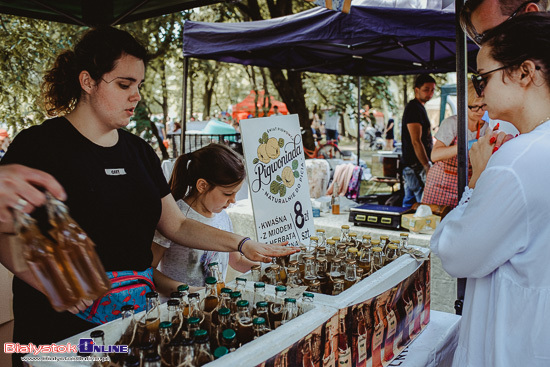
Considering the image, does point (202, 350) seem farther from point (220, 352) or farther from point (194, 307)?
point (194, 307)

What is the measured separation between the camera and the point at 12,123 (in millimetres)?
4645

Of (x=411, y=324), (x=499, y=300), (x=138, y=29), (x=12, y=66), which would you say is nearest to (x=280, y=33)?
(x=12, y=66)

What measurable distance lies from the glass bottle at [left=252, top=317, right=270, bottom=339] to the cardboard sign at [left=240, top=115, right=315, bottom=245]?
30.3 inches

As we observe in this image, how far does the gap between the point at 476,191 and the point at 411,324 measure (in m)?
0.85

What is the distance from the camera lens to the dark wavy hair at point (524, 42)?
1256 millimetres

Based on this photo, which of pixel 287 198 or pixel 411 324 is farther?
pixel 287 198

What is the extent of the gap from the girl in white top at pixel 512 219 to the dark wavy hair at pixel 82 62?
4.26ft

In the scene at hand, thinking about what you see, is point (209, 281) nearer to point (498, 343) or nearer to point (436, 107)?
point (498, 343)

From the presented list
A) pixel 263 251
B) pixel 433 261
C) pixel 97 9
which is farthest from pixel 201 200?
pixel 433 261

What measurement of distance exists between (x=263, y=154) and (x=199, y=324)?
99cm

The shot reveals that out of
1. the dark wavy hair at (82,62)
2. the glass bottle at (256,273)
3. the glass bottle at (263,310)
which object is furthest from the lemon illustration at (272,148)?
the glass bottle at (263,310)

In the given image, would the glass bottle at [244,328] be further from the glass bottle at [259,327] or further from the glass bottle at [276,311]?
the glass bottle at [276,311]

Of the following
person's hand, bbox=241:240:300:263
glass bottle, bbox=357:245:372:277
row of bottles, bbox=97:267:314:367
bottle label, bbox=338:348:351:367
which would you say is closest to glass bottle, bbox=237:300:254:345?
row of bottles, bbox=97:267:314:367

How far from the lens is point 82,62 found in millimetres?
1742
